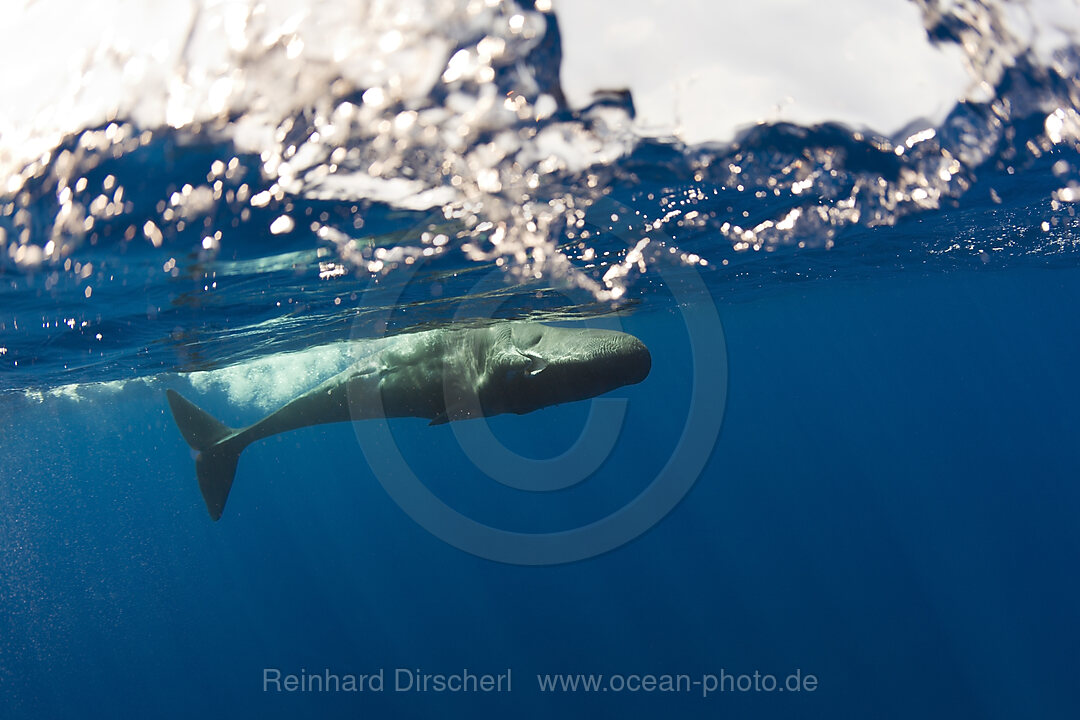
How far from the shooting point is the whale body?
582 cm

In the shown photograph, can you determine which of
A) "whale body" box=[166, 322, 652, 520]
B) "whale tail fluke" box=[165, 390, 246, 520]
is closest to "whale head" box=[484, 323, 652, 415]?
"whale body" box=[166, 322, 652, 520]

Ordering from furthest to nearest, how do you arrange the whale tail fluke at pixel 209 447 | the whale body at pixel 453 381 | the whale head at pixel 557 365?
the whale tail fluke at pixel 209 447 → the whale body at pixel 453 381 → the whale head at pixel 557 365

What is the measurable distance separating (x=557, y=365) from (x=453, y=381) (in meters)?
2.00

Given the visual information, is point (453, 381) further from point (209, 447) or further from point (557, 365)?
point (209, 447)

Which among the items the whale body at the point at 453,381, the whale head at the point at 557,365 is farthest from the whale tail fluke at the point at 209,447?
the whale head at the point at 557,365

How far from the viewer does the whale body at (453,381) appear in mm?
5824

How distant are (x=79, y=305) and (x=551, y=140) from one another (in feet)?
31.1

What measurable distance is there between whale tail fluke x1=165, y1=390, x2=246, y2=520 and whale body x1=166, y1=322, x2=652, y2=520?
0.02 meters

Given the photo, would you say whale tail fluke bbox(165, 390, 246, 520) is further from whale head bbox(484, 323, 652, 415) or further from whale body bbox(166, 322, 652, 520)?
whale head bbox(484, 323, 652, 415)

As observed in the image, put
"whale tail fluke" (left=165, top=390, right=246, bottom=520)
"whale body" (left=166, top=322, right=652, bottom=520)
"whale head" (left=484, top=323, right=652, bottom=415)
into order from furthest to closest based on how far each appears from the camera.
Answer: "whale tail fluke" (left=165, top=390, right=246, bottom=520), "whale body" (left=166, top=322, right=652, bottom=520), "whale head" (left=484, top=323, right=652, bottom=415)

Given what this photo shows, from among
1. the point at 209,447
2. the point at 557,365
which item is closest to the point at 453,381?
the point at 557,365

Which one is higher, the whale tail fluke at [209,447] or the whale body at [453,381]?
the whale body at [453,381]

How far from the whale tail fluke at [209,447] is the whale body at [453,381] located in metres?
0.02

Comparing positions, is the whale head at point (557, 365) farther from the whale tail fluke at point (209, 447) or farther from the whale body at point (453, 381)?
the whale tail fluke at point (209, 447)
